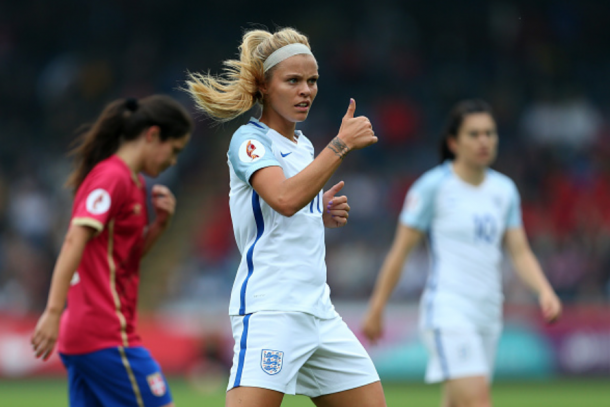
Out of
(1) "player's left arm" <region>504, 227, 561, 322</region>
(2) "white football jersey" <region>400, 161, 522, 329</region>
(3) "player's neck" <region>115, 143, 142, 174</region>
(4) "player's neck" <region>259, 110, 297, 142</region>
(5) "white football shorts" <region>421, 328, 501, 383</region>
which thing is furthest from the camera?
(1) "player's left arm" <region>504, 227, 561, 322</region>

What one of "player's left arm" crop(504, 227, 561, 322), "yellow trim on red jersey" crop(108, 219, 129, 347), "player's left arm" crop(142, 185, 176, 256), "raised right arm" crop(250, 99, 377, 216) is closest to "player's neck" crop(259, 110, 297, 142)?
"raised right arm" crop(250, 99, 377, 216)

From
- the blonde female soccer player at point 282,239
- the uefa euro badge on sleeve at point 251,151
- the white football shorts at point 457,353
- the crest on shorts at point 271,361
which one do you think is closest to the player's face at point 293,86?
the blonde female soccer player at point 282,239

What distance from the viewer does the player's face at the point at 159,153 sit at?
5.18m

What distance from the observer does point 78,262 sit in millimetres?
4426

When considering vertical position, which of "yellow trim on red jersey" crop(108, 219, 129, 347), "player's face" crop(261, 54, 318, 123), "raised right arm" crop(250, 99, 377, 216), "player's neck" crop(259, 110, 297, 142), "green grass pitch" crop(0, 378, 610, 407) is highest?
"player's face" crop(261, 54, 318, 123)

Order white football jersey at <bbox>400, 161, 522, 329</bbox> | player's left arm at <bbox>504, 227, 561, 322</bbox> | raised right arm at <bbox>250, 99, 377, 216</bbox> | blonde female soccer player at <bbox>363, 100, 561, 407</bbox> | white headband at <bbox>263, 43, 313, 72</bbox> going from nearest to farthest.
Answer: raised right arm at <bbox>250, 99, 377, 216</bbox> → white headband at <bbox>263, 43, 313, 72</bbox> → blonde female soccer player at <bbox>363, 100, 561, 407</bbox> → white football jersey at <bbox>400, 161, 522, 329</bbox> → player's left arm at <bbox>504, 227, 561, 322</bbox>

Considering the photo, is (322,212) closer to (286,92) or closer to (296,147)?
(296,147)

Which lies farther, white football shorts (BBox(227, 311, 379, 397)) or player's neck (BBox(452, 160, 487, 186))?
player's neck (BBox(452, 160, 487, 186))

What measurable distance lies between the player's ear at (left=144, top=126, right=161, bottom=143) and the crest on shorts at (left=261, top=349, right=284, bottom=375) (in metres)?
1.93

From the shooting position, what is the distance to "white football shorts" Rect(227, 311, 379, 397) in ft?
12.2

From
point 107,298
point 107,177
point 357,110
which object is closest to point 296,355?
point 107,298

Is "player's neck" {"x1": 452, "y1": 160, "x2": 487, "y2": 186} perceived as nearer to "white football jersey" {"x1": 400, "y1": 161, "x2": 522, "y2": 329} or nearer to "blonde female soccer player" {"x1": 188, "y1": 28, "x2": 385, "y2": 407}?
"white football jersey" {"x1": 400, "y1": 161, "x2": 522, "y2": 329}

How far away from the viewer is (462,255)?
6465 millimetres

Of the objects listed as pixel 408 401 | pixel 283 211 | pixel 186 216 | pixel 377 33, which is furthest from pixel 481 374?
pixel 377 33
